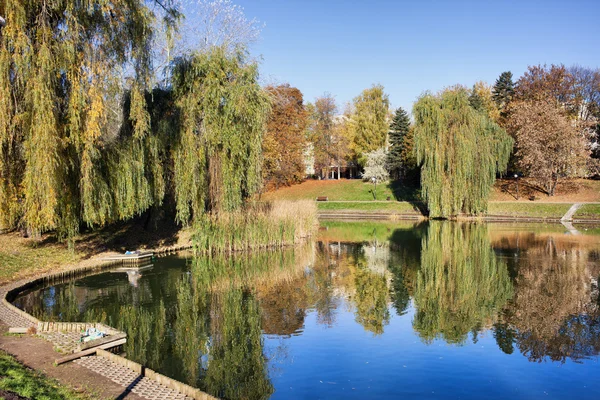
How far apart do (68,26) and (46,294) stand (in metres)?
8.69

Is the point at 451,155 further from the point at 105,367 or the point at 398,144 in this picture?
the point at 105,367

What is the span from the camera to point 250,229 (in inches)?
976

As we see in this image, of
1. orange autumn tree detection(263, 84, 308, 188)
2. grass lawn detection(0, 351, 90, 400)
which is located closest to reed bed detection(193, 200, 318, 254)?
grass lawn detection(0, 351, 90, 400)

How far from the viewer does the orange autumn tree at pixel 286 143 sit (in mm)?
55125

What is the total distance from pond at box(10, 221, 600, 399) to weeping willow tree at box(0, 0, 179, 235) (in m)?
3.08

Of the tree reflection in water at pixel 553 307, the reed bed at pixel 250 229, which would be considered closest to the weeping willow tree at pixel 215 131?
the reed bed at pixel 250 229

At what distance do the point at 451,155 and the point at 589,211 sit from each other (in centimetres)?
1237

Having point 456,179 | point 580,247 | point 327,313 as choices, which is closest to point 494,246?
point 580,247

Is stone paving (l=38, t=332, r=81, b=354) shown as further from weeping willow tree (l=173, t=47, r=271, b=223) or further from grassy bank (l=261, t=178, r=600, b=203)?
grassy bank (l=261, t=178, r=600, b=203)

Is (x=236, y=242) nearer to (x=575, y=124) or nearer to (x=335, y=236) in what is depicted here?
(x=335, y=236)

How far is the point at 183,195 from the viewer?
22656 millimetres

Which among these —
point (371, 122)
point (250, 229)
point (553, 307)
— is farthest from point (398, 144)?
point (553, 307)

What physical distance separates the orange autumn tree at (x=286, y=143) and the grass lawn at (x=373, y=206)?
7.57 metres

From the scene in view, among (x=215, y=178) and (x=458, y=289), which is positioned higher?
(x=215, y=178)
